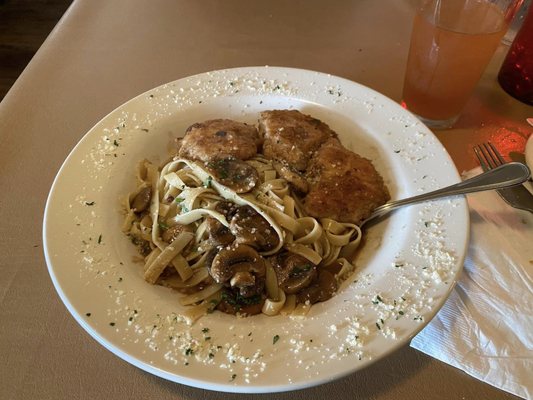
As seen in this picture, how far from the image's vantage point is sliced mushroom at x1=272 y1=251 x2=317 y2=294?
181 centimetres

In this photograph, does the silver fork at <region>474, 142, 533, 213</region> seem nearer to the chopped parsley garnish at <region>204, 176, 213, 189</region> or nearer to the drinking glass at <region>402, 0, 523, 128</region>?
the drinking glass at <region>402, 0, 523, 128</region>

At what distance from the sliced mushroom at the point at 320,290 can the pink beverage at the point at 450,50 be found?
52.1 inches

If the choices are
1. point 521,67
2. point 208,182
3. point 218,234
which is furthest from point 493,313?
point 521,67

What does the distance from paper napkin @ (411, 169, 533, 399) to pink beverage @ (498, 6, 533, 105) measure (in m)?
1.11

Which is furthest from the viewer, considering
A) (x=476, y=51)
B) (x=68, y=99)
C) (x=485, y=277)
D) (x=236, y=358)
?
(x=68, y=99)

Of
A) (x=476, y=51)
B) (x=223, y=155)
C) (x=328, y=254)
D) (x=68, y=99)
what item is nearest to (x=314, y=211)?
(x=328, y=254)

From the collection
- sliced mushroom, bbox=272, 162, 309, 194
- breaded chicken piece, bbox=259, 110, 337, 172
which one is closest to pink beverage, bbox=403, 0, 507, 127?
breaded chicken piece, bbox=259, 110, 337, 172

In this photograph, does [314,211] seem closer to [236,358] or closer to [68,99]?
[236,358]

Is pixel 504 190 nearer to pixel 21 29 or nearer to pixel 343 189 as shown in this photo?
pixel 343 189

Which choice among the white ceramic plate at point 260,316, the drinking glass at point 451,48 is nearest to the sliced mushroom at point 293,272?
the white ceramic plate at point 260,316

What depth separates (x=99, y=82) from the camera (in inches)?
117

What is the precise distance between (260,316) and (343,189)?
77 cm

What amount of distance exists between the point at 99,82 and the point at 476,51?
2.36m

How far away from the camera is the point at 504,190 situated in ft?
6.95
